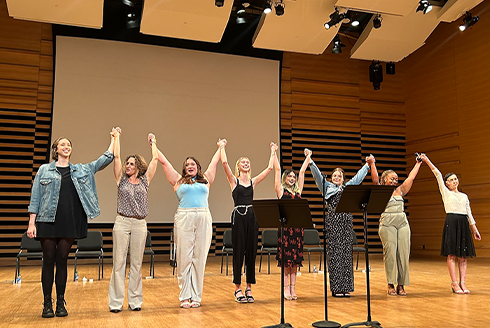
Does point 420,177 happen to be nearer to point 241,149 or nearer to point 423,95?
point 423,95

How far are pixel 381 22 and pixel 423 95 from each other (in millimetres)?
3044

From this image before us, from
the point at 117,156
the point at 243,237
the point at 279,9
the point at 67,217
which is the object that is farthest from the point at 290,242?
the point at 279,9

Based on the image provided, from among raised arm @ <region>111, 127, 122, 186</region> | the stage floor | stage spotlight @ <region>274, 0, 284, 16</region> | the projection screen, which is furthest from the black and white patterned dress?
the projection screen

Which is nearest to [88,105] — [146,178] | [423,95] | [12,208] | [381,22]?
[12,208]

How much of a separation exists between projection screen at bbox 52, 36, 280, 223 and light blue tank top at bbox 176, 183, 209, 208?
4.82 metres

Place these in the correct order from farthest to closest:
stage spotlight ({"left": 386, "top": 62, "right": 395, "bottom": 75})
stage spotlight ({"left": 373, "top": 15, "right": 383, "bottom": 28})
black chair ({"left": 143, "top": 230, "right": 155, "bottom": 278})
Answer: stage spotlight ({"left": 386, "top": 62, "right": 395, "bottom": 75}) < stage spotlight ({"left": 373, "top": 15, "right": 383, "bottom": 28}) < black chair ({"left": 143, "top": 230, "right": 155, "bottom": 278})

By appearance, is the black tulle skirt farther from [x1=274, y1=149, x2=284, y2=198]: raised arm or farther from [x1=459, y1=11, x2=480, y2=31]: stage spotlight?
[x1=459, y1=11, x2=480, y2=31]: stage spotlight

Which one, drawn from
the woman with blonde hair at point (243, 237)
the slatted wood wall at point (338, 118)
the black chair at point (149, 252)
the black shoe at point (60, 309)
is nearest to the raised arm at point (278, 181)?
the woman with blonde hair at point (243, 237)

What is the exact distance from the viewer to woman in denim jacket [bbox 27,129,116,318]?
138 inches

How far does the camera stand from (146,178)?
4.00m

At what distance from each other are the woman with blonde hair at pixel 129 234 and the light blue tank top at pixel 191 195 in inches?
14.4

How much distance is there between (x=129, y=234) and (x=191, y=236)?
0.57 meters

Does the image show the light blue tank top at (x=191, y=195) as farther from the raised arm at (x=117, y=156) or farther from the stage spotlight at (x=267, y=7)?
the stage spotlight at (x=267, y=7)

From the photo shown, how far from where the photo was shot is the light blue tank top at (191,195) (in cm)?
407
